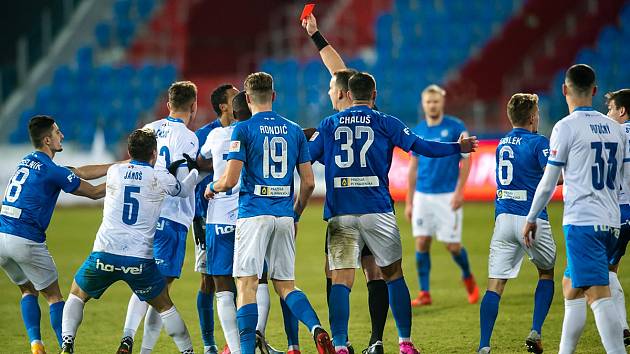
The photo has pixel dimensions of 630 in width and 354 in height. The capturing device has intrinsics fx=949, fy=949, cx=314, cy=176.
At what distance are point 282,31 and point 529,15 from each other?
320 inches

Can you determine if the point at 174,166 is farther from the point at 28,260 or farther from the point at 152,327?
the point at 28,260

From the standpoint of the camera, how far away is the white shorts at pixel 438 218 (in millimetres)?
12102

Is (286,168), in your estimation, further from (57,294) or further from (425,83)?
(425,83)

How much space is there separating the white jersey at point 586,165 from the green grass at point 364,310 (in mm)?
1927

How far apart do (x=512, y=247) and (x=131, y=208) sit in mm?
3353

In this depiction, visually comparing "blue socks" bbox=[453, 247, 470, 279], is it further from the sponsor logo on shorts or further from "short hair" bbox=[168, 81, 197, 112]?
the sponsor logo on shorts

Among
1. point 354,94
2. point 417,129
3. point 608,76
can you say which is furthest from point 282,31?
point 354,94

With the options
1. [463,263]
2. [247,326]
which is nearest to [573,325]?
[247,326]

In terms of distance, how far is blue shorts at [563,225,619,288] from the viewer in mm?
7059

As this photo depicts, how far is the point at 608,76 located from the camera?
24.0 meters

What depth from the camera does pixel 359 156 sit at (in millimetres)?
8234

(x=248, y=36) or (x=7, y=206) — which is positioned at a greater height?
(x=248, y=36)

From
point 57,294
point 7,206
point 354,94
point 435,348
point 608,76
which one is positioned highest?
point 608,76

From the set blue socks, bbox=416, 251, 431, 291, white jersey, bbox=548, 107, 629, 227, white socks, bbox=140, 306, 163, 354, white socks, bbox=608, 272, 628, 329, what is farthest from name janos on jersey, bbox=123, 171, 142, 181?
blue socks, bbox=416, 251, 431, 291
